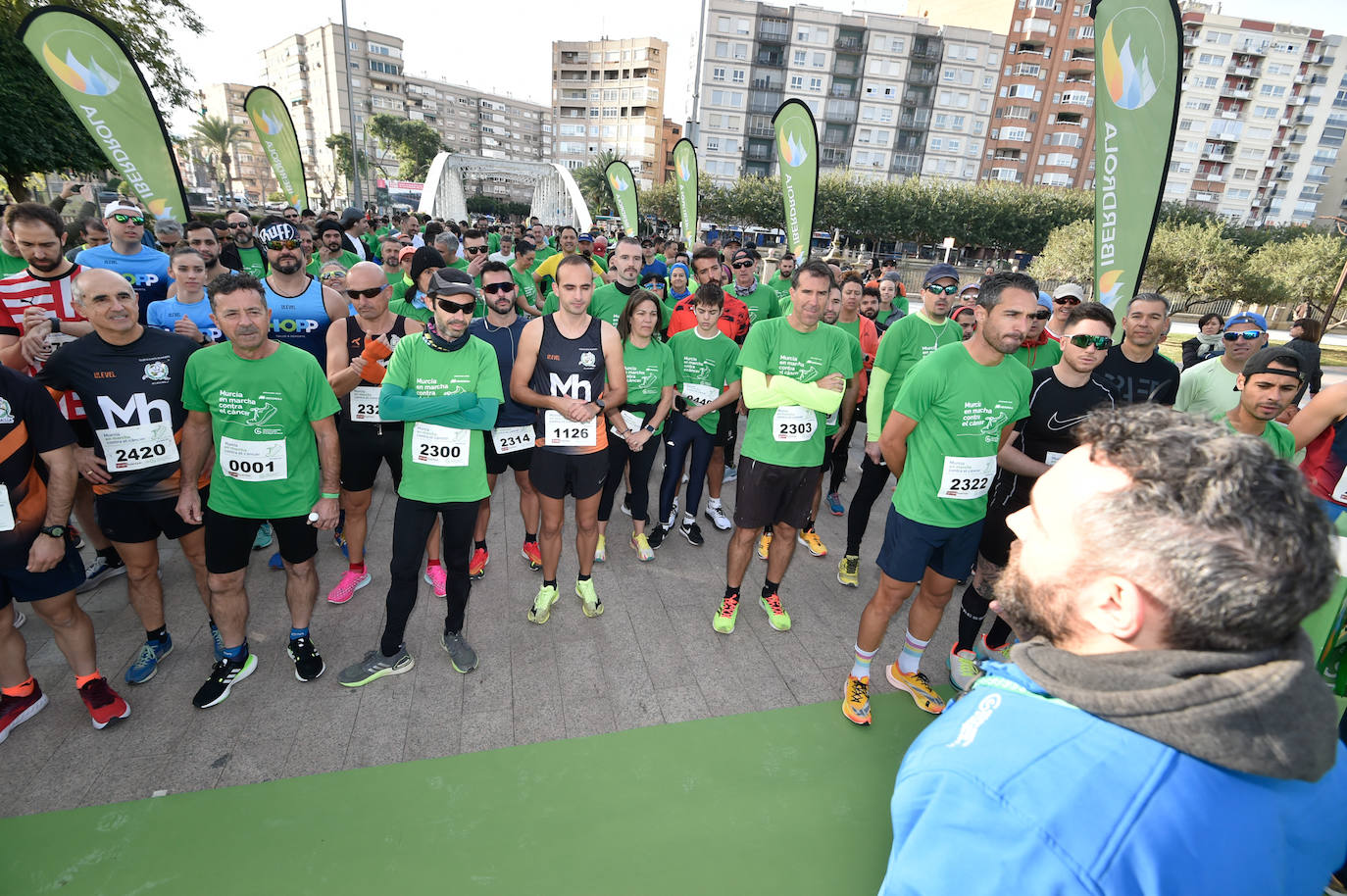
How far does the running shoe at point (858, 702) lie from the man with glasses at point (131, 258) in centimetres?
612

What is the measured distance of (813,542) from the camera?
534 cm

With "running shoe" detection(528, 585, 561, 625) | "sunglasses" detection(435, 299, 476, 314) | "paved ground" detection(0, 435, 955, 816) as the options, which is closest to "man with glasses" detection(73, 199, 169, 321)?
"paved ground" detection(0, 435, 955, 816)

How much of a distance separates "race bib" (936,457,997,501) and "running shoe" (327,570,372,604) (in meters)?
3.82

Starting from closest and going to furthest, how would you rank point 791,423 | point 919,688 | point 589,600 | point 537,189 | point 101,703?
point 101,703, point 919,688, point 791,423, point 589,600, point 537,189

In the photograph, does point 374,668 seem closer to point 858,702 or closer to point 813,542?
point 858,702

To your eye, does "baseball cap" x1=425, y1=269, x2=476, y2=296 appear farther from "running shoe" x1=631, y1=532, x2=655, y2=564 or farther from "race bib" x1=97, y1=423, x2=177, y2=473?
"running shoe" x1=631, y1=532, x2=655, y2=564

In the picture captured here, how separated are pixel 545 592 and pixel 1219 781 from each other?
3734 mm

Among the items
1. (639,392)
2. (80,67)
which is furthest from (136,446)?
(80,67)

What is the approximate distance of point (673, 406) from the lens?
5.02m

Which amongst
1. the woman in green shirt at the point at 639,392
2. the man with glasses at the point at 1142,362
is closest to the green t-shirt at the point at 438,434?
the woman in green shirt at the point at 639,392

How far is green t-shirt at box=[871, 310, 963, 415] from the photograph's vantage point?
4.53 meters

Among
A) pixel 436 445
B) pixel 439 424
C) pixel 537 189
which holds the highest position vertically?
pixel 537 189

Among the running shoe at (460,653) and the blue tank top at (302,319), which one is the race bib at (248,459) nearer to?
the running shoe at (460,653)

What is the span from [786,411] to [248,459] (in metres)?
2.95
